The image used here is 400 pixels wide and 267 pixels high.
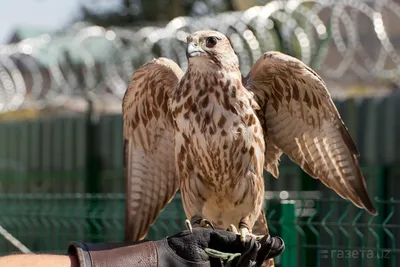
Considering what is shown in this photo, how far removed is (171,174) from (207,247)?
2228 mm

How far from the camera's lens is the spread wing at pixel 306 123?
16.6 ft

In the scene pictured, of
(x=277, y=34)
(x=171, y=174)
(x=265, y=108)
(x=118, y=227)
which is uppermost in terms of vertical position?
(x=277, y=34)

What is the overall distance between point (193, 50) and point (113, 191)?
5.30 meters

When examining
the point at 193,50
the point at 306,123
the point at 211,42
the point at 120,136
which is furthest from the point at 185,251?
the point at 120,136

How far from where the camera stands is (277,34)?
8.65 meters

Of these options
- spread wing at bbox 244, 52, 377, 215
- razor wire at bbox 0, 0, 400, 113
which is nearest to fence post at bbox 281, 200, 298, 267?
spread wing at bbox 244, 52, 377, 215

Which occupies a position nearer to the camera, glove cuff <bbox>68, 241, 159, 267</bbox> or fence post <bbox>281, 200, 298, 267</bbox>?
glove cuff <bbox>68, 241, 159, 267</bbox>

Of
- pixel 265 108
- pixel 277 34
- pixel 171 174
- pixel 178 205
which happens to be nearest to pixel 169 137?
pixel 171 174

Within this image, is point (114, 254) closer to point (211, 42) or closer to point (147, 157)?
point (211, 42)

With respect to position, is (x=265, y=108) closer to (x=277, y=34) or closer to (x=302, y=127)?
(x=302, y=127)

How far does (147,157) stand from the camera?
5.69 metres

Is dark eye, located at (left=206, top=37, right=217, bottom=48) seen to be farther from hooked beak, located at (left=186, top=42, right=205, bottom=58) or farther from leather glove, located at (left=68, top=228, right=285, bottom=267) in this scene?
leather glove, located at (left=68, top=228, right=285, bottom=267)

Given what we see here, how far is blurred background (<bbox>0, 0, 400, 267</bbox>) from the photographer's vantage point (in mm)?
7312

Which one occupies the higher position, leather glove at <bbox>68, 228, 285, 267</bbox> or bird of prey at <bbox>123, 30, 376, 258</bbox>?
bird of prey at <bbox>123, 30, 376, 258</bbox>
